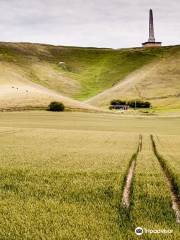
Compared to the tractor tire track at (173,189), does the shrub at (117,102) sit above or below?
below

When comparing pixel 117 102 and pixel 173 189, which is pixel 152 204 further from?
pixel 117 102

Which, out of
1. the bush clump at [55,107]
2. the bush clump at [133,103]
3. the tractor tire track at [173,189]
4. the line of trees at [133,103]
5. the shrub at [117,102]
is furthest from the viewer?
the shrub at [117,102]

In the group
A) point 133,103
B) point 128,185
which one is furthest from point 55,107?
point 128,185

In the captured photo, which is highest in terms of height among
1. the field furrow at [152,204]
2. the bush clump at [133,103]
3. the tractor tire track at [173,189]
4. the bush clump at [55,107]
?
the field furrow at [152,204]

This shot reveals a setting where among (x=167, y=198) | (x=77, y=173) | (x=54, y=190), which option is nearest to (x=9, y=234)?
(x=54, y=190)

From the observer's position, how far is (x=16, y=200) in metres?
14.8

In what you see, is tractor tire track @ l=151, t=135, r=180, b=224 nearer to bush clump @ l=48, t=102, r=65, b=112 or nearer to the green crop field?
the green crop field

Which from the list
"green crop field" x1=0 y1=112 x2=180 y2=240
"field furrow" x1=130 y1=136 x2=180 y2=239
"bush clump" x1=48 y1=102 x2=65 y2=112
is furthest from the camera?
"bush clump" x1=48 y1=102 x2=65 y2=112

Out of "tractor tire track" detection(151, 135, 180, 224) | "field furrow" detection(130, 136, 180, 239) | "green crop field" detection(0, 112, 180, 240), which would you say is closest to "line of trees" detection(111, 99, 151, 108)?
"tractor tire track" detection(151, 135, 180, 224)

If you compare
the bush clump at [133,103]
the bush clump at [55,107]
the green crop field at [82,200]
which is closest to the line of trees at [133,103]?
the bush clump at [133,103]

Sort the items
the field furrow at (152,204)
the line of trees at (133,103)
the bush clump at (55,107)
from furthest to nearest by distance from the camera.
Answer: the line of trees at (133,103) < the bush clump at (55,107) < the field furrow at (152,204)

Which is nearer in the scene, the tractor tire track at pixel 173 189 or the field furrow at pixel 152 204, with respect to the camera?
the field furrow at pixel 152 204

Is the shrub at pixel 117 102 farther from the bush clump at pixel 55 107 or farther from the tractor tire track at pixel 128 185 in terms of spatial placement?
the tractor tire track at pixel 128 185

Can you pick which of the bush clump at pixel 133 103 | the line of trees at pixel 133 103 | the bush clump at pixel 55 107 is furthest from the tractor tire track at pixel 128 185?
the line of trees at pixel 133 103
